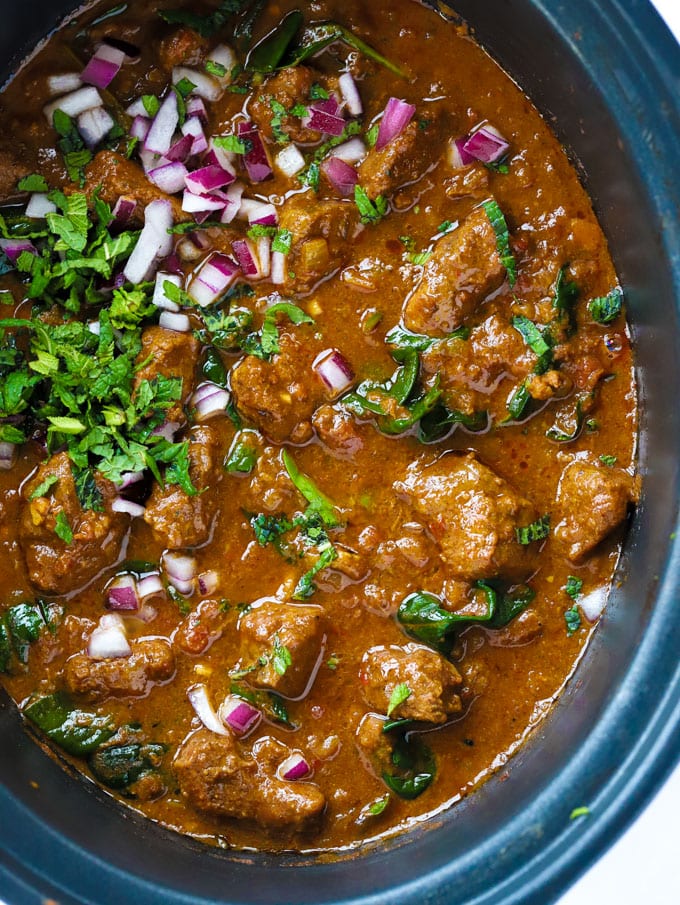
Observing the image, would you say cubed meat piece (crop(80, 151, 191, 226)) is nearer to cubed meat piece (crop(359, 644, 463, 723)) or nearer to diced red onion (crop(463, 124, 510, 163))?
diced red onion (crop(463, 124, 510, 163))

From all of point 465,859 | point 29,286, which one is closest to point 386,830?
point 465,859

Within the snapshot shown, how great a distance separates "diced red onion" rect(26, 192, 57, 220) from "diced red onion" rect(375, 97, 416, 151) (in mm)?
1424

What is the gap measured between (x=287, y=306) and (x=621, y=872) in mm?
2736

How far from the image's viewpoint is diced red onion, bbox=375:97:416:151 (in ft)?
14.6

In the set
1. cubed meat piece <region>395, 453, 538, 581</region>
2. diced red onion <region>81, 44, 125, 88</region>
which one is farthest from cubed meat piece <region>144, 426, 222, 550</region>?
diced red onion <region>81, 44, 125, 88</region>

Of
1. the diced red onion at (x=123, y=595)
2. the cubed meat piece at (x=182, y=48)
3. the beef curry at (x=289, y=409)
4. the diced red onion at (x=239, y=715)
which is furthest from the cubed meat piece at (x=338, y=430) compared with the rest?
the cubed meat piece at (x=182, y=48)

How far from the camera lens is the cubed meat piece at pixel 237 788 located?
14.4 feet

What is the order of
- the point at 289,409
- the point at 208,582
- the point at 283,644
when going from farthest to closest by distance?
the point at 208,582 → the point at 289,409 → the point at 283,644

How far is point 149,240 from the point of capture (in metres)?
4.51

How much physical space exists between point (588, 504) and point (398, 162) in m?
1.62

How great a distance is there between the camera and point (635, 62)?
13.1 feet

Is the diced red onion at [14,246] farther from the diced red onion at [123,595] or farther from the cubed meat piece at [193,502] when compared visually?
the diced red onion at [123,595]

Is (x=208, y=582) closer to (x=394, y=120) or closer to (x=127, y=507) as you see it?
(x=127, y=507)

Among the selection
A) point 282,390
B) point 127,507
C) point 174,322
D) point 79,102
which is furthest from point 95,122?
point 127,507
